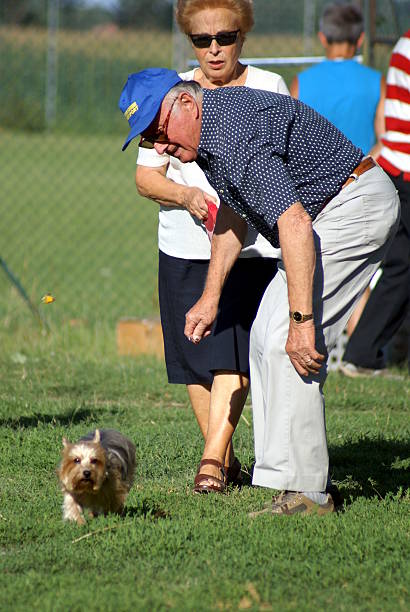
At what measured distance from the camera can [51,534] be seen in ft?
14.1

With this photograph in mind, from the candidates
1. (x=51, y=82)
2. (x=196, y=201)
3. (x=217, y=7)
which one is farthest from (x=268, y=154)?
(x=51, y=82)

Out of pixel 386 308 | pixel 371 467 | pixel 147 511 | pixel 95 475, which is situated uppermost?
pixel 95 475

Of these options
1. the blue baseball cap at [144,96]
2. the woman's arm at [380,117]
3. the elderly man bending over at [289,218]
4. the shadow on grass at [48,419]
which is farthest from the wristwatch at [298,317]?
the woman's arm at [380,117]

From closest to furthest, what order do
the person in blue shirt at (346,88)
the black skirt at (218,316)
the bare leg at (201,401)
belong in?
the black skirt at (218,316) < the bare leg at (201,401) < the person in blue shirt at (346,88)

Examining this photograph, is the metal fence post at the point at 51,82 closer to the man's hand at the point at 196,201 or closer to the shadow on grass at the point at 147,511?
the man's hand at the point at 196,201

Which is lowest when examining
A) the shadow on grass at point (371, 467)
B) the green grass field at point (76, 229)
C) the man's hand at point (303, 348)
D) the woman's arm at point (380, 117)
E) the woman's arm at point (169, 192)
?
the green grass field at point (76, 229)

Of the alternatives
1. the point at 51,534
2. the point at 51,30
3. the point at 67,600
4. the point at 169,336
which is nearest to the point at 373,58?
the point at 169,336

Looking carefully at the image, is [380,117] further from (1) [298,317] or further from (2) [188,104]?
(1) [298,317]

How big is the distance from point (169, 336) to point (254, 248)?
747 mm

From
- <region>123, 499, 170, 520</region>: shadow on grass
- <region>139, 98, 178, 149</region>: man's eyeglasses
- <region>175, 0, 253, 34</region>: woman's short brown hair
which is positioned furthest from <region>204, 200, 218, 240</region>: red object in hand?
<region>123, 499, 170, 520</region>: shadow on grass

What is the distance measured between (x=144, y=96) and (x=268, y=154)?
21.5 inches

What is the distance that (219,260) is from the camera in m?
4.85

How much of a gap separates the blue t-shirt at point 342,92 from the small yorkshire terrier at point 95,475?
13.2 ft

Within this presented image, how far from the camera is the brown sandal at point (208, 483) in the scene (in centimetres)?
494
